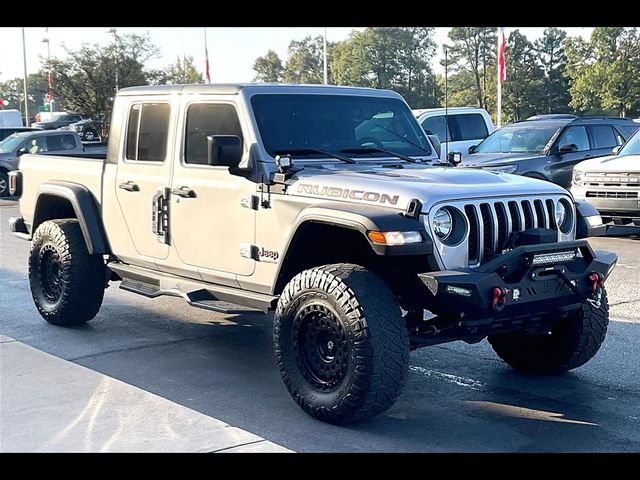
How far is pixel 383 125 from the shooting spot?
652 cm

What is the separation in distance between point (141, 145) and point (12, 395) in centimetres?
214

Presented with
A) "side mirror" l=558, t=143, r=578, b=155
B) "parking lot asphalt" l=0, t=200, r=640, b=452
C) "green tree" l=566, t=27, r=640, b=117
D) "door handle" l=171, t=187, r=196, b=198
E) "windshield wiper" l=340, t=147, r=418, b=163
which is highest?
"green tree" l=566, t=27, r=640, b=117

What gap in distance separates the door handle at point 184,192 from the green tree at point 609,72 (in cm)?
4030

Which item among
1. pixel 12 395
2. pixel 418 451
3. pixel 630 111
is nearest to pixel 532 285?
pixel 418 451

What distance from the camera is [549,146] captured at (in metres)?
14.4

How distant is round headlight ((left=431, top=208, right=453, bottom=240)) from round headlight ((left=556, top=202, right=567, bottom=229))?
2.99ft

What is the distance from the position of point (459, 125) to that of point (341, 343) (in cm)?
1398

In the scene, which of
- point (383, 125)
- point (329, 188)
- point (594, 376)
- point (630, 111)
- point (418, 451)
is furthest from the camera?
point (630, 111)

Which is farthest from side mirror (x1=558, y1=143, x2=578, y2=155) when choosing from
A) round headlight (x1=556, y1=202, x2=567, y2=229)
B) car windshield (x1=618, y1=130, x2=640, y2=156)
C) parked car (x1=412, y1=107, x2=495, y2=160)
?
round headlight (x1=556, y1=202, x2=567, y2=229)

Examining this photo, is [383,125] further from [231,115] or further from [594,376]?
[594,376]

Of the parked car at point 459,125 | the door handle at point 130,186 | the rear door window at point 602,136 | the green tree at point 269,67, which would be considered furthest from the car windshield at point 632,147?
the green tree at point 269,67

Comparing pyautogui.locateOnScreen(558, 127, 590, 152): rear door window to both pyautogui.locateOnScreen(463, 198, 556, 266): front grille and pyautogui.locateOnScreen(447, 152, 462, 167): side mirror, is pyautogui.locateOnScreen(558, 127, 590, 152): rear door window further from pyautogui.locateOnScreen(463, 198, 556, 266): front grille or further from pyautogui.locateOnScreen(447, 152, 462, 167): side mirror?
pyautogui.locateOnScreen(463, 198, 556, 266): front grille

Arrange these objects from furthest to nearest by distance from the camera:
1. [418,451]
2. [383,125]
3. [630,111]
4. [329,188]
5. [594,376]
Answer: [630,111]
[383,125]
[594,376]
[329,188]
[418,451]

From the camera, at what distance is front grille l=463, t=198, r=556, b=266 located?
16.6 ft
